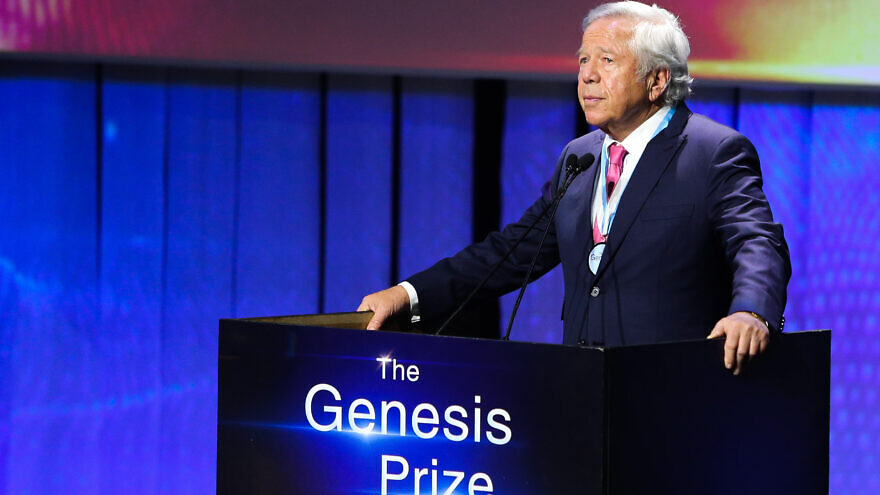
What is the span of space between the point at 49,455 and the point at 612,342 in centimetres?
255

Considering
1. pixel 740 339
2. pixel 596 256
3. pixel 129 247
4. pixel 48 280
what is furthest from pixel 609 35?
pixel 48 280

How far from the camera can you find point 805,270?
13.0 feet

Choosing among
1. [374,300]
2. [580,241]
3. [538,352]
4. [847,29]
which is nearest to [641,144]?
[580,241]

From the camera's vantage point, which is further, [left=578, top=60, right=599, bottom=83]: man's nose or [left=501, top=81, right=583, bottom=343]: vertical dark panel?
[left=501, top=81, right=583, bottom=343]: vertical dark panel

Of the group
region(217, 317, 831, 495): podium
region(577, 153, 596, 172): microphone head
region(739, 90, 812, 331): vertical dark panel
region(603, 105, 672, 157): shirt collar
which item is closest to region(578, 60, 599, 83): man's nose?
region(603, 105, 672, 157): shirt collar

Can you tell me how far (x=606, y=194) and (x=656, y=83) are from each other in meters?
0.23

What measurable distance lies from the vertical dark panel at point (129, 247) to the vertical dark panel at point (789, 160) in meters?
2.18

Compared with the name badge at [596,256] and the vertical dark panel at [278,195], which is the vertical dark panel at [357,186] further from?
the name badge at [596,256]

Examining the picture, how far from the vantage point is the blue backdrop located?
3750 millimetres

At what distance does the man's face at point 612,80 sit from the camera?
1.98 metres

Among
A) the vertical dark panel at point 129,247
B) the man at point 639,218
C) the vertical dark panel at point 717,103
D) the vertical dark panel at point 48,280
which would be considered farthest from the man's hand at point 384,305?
the vertical dark panel at point 717,103

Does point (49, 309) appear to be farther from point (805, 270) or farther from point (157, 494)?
point (805, 270)

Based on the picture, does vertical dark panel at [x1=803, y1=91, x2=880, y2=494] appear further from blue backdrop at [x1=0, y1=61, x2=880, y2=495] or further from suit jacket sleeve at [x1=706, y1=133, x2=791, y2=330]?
suit jacket sleeve at [x1=706, y1=133, x2=791, y2=330]

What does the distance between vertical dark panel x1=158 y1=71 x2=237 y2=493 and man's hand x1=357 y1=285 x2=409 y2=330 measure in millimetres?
1975
